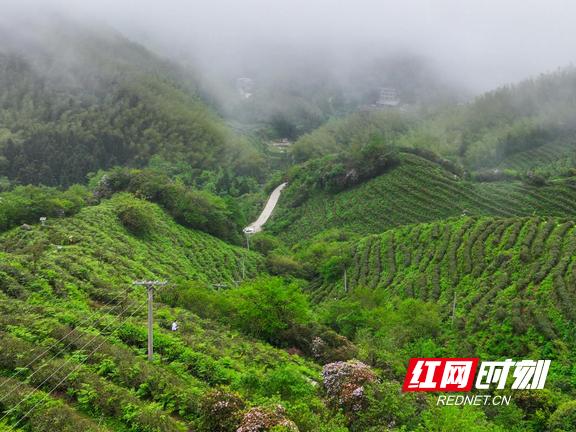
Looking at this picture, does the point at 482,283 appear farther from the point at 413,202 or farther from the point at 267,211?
the point at 267,211

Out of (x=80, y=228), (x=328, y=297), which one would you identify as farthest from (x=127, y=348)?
(x=328, y=297)

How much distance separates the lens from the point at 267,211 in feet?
305

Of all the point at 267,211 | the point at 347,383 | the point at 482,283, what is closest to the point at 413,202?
the point at 267,211

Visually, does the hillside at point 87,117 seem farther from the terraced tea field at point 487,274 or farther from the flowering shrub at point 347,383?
the flowering shrub at point 347,383

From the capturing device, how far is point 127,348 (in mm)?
21750

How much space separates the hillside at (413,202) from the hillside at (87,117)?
53.4m

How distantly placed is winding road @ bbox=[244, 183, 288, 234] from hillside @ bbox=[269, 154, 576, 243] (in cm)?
307

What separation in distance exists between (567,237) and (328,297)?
2164 centimetres

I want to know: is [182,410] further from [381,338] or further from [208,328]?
[381,338]

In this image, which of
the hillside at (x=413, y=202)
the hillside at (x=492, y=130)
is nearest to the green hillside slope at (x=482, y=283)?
the hillside at (x=413, y=202)

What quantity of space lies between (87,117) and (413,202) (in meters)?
96.1

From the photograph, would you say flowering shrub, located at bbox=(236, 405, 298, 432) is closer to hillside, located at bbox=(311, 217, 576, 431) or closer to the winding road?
hillside, located at bbox=(311, 217, 576, 431)

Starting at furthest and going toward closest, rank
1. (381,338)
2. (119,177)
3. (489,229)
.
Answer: (119,177) → (489,229) → (381,338)

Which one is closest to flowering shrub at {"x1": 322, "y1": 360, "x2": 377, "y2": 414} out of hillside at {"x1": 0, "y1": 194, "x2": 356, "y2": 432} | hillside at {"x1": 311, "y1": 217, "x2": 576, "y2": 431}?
hillside at {"x1": 0, "y1": 194, "x2": 356, "y2": 432}
